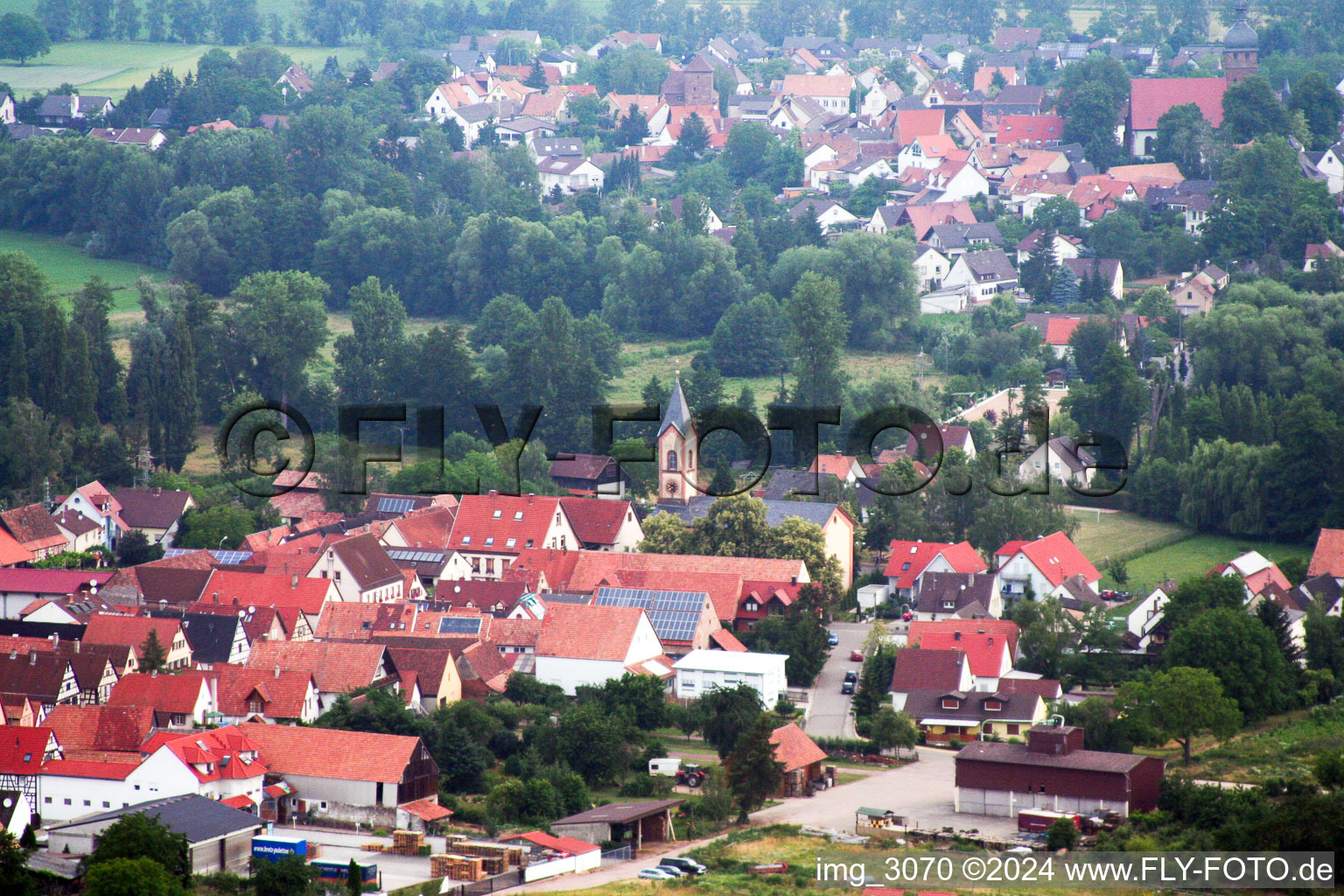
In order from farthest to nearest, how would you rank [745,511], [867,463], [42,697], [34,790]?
[867,463]
[745,511]
[42,697]
[34,790]

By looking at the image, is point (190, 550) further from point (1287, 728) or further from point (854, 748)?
point (1287, 728)

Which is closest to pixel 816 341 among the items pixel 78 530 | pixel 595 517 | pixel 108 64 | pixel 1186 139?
pixel 595 517

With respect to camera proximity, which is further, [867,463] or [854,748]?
[867,463]

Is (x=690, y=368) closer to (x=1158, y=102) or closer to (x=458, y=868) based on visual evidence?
(x=1158, y=102)

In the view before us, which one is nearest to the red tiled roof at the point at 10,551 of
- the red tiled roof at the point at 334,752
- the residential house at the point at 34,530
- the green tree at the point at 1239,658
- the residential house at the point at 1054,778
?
the residential house at the point at 34,530

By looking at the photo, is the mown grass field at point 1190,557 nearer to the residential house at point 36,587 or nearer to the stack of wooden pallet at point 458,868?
the stack of wooden pallet at point 458,868

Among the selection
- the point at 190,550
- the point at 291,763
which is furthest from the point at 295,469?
the point at 291,763

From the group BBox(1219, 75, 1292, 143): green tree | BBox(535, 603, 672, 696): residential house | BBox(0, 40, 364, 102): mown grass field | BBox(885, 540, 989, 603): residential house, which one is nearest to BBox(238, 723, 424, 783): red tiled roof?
BBox(535, 603, 672, 696): residential house
